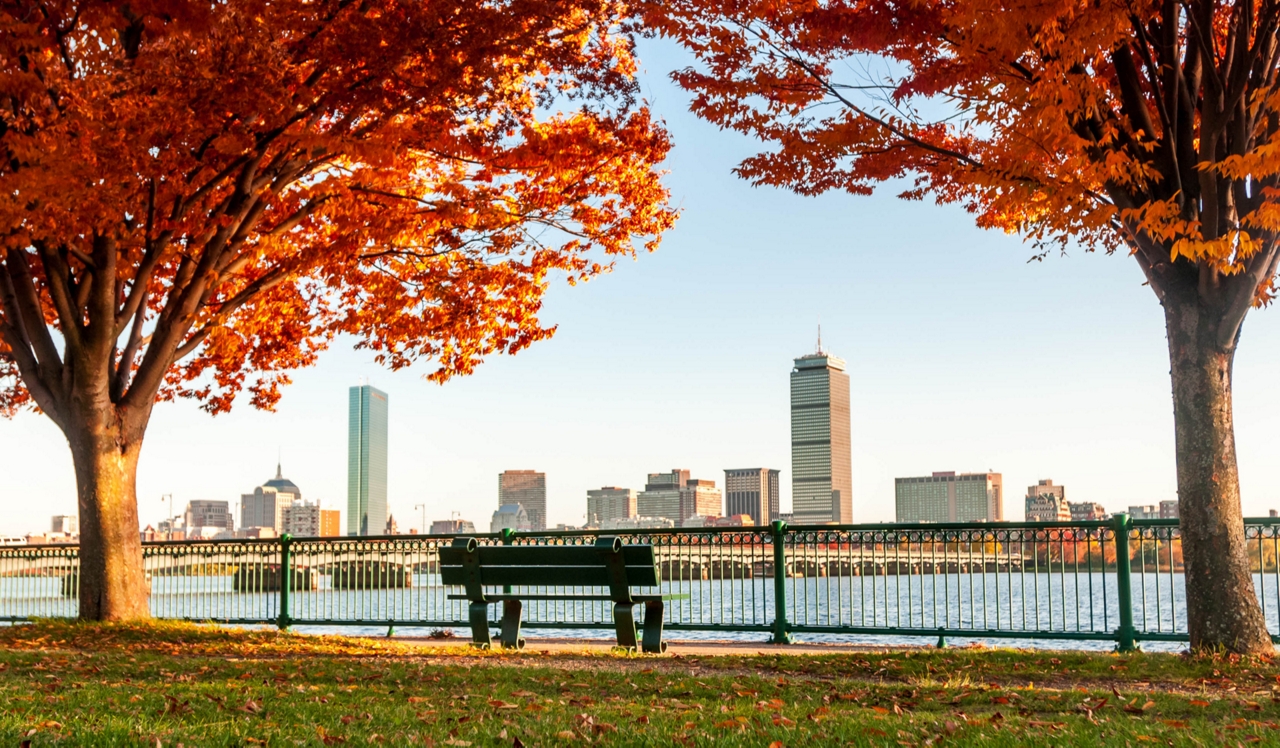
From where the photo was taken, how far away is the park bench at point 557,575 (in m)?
10.1

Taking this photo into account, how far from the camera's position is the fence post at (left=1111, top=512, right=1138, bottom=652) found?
10602 millimetres

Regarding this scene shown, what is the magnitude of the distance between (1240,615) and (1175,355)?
6.84 feet

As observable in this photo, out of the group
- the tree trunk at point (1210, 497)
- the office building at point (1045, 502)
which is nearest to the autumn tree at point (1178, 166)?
the tree trunk at point (1210, 497)

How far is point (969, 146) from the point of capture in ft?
41.2

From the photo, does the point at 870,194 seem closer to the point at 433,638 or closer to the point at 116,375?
the point at 433,638

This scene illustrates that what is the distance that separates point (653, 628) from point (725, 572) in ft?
14.3

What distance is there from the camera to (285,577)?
14.4 meters

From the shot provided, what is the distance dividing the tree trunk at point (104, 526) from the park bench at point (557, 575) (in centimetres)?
449

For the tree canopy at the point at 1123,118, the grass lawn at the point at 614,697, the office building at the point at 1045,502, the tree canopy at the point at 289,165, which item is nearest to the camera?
the grass lawn at the point at 614,697

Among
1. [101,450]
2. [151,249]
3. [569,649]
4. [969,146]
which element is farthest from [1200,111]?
[101,450]

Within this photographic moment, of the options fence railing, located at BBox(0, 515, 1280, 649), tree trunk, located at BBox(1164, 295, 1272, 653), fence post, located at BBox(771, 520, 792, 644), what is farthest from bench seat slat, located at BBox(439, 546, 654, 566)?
tree trunk, located at BBox(1164, 295, 1272, 653)

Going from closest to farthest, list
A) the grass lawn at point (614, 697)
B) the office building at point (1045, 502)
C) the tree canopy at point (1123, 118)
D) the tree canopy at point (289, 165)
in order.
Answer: the grass lawn at point (614, 697) → the tree canopy at point (1123, 118) → the tree canopy at point (289, 165) → the office building at point (1045, 502)

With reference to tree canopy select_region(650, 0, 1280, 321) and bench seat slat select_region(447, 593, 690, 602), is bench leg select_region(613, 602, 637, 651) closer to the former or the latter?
bench seat slat select_region(447, 593, 690, 602)

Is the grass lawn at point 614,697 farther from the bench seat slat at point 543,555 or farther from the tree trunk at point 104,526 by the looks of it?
the tree trunk at point 104,526
